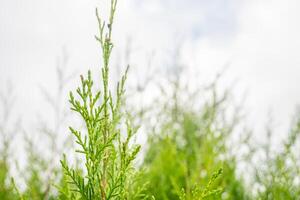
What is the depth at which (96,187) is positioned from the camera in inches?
93.9

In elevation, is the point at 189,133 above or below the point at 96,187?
above

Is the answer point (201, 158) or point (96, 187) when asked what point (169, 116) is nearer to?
point (201, 158)

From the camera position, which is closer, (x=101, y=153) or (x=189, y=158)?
(x=101, y=153)

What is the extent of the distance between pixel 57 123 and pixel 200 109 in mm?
4480

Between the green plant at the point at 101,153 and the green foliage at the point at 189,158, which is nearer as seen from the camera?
the green plant at the point at 101,153

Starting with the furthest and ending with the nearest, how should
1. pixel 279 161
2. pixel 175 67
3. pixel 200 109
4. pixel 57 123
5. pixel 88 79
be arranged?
pixel 200 109
pixel 175 67
pixel 57 123
pixel 279 161
pixel 88 79

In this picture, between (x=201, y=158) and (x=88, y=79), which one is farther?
(x=201, y=158)

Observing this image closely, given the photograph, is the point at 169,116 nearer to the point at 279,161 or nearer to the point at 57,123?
the point at 57,123

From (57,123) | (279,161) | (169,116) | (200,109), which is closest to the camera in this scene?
(279,161)

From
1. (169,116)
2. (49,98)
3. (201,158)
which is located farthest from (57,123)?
(201,158)

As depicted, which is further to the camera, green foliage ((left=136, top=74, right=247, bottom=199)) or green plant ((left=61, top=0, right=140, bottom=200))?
green foliage ((left=136, top=74, right=247, bottom=199))

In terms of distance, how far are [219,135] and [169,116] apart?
2.76m

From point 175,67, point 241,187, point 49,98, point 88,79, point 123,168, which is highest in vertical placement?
point 175,67

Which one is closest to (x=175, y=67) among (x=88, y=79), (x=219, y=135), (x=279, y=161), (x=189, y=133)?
(x=189, y=133)
